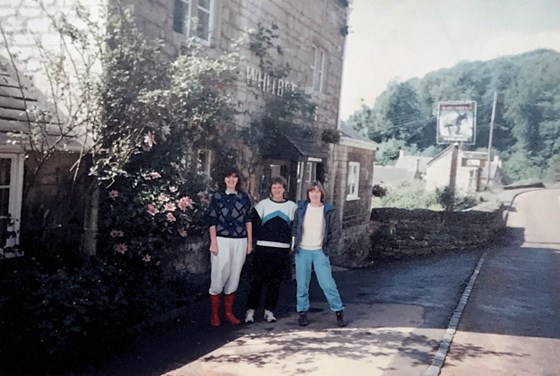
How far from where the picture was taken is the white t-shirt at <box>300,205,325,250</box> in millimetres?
5793

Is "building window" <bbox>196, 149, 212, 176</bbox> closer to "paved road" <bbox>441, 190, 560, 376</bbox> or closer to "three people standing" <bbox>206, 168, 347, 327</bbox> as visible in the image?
"three people standing" <bbox>206, 168, 347, 327</bbox>

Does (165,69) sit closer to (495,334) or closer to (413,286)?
(495,334)

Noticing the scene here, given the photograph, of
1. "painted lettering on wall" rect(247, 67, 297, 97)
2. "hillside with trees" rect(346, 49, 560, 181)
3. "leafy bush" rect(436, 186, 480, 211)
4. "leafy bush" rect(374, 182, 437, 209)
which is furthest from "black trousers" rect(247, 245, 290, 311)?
"leafy bush" rect(374, 182, 437, 209)

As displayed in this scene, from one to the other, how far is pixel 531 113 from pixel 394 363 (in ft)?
117

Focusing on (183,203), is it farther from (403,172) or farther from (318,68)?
(403,172)

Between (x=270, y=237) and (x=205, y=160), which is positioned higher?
(x=205, y=160)

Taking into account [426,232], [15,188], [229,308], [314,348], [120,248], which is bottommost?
[314,348]

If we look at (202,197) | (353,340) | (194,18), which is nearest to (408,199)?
(194,18)

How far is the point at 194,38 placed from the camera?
7129 mm

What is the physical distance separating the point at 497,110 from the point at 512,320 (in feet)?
150

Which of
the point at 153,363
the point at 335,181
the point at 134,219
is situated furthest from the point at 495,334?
the point at 335,181

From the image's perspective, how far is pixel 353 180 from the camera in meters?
16.1

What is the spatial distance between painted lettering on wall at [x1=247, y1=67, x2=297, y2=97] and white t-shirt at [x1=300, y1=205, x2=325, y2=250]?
3848 mm

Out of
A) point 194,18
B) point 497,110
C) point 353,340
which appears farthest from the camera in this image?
point 497,110
